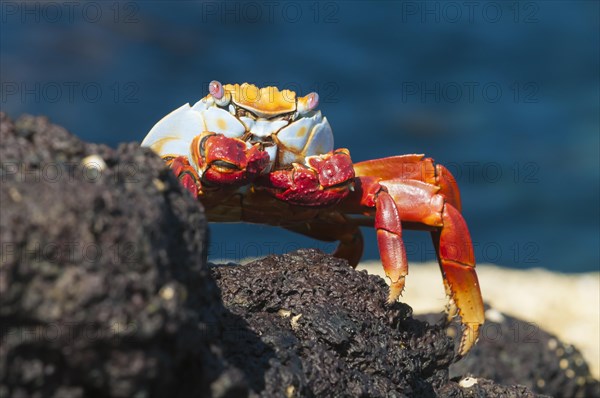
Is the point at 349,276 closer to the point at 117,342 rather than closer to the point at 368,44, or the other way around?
the point at 117,342

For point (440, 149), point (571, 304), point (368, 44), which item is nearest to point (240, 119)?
point (571, 304)

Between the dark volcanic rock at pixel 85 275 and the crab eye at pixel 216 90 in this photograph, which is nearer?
the dark volcanic rock at pixel 85 275

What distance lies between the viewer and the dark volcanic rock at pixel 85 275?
198 cm

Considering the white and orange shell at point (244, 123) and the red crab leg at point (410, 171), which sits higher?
the white and orange shell at point (244, 123)

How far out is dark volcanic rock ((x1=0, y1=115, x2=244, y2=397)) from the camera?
6.51 feet

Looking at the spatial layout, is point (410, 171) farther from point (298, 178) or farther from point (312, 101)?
point (298, 178)

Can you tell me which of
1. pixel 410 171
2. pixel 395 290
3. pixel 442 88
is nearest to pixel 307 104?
pixel 410 171

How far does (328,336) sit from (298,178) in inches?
60.3

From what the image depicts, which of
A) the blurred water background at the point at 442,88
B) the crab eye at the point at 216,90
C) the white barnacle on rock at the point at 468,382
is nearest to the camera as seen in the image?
the white barnacle on rock at the point at 468,382

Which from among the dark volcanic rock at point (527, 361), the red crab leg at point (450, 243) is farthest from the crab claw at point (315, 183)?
the dark volcanic rock at point (527, 361)

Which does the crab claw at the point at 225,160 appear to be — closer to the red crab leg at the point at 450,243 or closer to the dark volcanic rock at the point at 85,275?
the red crab leg at the point at 450,243

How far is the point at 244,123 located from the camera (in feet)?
16.5

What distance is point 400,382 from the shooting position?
11.4 ft

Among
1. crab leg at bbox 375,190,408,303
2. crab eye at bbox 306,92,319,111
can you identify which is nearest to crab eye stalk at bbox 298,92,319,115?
crab eye at bbox 306,92,319,111
